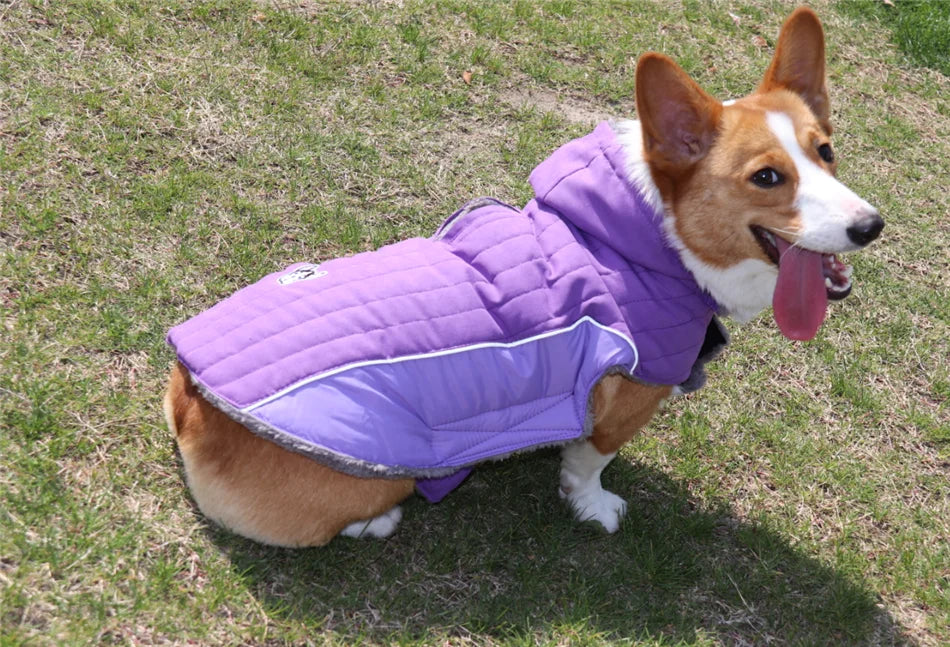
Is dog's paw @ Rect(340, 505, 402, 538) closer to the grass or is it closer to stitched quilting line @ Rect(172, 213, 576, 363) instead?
the grass

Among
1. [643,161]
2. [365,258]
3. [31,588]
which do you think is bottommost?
[31,588]

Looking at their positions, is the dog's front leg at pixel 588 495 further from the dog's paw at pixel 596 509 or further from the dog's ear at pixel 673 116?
the dog's ear at pixel 673 116

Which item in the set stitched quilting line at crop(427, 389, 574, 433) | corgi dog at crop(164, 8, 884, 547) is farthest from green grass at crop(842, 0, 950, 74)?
stitched quilting line at crop(427, 389, 574, 433)

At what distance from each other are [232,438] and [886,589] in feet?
7.36

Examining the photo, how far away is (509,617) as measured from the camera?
263cm

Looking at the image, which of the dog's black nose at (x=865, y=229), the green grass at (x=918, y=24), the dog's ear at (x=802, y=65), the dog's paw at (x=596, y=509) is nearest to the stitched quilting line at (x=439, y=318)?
the dog's black nose at (x=865, y=229)

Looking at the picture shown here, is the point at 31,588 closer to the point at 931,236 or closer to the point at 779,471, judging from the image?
the point at 779,471

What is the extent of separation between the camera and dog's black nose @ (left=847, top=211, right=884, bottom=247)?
2.34 m

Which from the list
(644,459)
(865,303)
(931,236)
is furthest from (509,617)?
(931,236)

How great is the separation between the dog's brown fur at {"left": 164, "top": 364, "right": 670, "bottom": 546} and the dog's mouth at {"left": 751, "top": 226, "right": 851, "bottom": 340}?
1.24 m

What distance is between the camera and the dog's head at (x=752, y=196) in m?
2.39

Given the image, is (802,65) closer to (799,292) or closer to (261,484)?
(799,292)

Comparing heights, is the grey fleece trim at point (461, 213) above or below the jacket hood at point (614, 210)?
below

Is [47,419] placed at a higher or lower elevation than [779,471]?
higher
